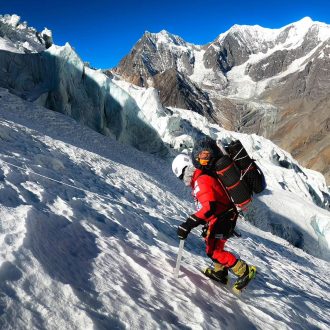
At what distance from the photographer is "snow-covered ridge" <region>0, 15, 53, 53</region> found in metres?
27.2

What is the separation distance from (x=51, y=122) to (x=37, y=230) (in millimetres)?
14838

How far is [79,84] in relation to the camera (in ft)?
85.8

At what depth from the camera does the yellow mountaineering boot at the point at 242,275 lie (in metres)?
5.92

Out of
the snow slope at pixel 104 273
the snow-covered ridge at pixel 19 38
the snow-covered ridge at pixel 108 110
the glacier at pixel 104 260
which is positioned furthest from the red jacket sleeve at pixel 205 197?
the snow-covered ridge at pixel 19 38

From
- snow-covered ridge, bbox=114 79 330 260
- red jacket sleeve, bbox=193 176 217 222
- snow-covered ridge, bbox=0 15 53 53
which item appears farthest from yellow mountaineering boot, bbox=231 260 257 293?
snow-covered ridge, bbox=0 15 53 53

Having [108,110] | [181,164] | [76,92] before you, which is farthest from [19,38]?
[181,164]

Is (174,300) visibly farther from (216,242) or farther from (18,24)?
(18,24)

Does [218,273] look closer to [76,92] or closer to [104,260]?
[104,260]

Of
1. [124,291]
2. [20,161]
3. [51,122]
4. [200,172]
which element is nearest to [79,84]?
[51,122]

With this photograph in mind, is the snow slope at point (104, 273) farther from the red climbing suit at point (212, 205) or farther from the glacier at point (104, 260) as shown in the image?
the red climbing suit at point (212, 205)

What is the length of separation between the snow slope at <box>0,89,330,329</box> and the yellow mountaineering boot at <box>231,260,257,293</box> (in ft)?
0.58

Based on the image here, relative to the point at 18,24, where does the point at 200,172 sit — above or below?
below

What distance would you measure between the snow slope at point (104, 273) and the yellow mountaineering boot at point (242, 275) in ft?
0.58

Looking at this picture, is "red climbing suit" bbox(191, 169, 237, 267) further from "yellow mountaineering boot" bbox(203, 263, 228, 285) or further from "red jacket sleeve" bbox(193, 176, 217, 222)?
"yellow mountaineering boot" bbox(203, 263, 228, 285)
